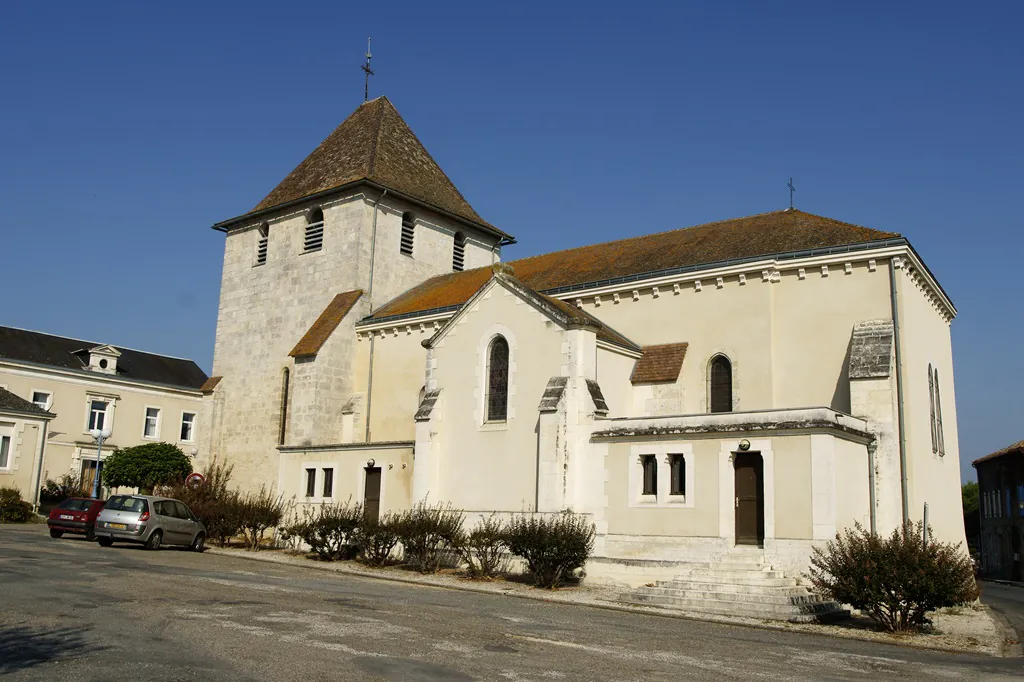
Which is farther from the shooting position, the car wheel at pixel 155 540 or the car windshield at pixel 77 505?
the car windshield at pixel 77 505

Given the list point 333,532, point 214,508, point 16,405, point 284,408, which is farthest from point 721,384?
point 16,405

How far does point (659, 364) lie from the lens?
24.2 meters

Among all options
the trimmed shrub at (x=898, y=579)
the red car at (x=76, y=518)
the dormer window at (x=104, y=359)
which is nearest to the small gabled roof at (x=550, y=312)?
the trimmed shrub at (x=898, y=579)

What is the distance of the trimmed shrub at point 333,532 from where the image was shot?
23172 millimetres

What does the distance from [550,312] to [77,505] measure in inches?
583

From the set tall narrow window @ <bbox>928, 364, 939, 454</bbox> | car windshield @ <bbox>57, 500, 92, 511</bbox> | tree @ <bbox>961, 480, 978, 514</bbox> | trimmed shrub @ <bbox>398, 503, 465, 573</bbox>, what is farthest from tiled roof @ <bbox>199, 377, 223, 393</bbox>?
tree @ <bbox>961, 480, 978, 514</bbox>

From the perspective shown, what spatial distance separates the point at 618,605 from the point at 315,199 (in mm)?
21760

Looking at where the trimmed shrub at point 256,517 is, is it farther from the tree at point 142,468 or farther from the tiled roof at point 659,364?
the tree at point 142,468

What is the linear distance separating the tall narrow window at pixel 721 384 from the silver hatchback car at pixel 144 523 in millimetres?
14270

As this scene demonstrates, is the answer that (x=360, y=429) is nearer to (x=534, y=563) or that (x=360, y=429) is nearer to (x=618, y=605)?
(x=534, y=563)

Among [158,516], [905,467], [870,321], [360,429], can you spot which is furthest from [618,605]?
[360,429]

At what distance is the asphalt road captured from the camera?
8469 mm

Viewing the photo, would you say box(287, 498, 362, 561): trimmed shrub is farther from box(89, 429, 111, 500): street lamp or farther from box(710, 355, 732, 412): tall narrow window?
box(89, 429, 111, 500): street lamp

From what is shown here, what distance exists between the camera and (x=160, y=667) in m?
8.03
